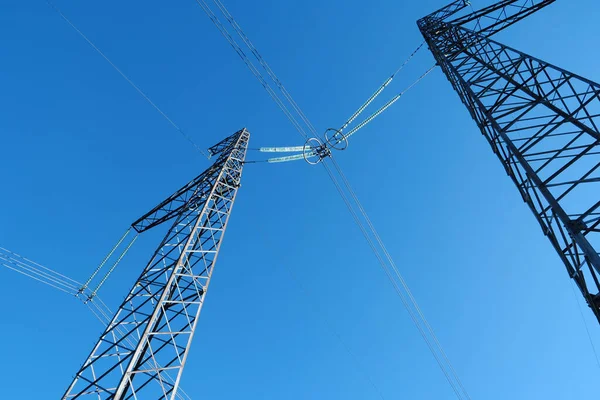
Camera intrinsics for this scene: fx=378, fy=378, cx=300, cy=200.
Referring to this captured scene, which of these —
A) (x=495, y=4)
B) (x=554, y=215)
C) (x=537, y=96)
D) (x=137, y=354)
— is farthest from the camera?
(x=495, y=4)

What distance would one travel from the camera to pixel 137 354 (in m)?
7.95

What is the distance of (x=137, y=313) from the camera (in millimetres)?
10531

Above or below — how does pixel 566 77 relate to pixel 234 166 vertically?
below

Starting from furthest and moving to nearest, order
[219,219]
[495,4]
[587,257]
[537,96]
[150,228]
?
[495,4]
[150,228]
[219,219]
[537,96]
[587,257]

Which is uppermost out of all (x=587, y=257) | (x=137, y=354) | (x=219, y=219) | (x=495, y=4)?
(x=495, y=4)

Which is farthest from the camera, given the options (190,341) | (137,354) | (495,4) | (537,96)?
(495,4)

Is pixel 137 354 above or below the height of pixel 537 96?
below

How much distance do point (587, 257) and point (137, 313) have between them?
10400 mm

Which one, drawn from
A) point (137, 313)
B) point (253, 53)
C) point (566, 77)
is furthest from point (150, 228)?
point (566, 77)

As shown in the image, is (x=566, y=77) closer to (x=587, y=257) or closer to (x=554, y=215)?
(x=554, y=215)

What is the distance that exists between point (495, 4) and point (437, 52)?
4859 millimetres

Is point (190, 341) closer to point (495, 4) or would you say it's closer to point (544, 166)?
point (544, 166)

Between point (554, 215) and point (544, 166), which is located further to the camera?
point (544, 166)

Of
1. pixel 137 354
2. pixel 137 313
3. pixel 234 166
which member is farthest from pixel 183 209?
pixel 137 354
